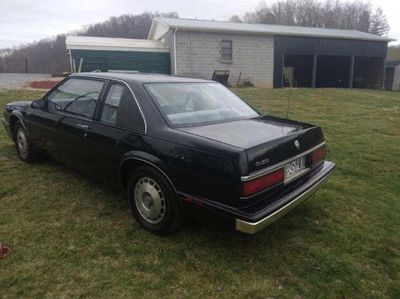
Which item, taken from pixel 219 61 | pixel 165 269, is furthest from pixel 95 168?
pixel 219 61

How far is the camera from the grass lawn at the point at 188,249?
2.54 metres

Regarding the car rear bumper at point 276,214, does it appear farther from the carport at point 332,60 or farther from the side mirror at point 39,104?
the carport at point 332,60

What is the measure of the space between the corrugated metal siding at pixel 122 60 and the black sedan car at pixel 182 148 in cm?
1713

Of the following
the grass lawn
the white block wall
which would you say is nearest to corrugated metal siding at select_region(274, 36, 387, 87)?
the white block wall

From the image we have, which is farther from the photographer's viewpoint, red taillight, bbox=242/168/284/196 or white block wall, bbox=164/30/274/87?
white block wall, bbox=164/30/274/87

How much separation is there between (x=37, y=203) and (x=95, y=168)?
811 mm

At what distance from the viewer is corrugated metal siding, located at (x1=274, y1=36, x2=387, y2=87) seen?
2231 centimetres

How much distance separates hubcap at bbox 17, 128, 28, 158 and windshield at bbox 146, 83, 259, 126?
263cm

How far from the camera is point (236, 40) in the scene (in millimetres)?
21031

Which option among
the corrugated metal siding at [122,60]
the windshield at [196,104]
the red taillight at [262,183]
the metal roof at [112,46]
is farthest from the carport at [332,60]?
the red taillight at [262,183]

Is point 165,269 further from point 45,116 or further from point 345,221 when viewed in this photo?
point 45,116

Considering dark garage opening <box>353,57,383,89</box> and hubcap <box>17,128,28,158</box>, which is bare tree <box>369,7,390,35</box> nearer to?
dark garage opening <box>353,57,383,89</box>

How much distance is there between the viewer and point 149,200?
3170 mm

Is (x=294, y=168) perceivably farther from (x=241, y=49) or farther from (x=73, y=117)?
(x=241, y=49)
